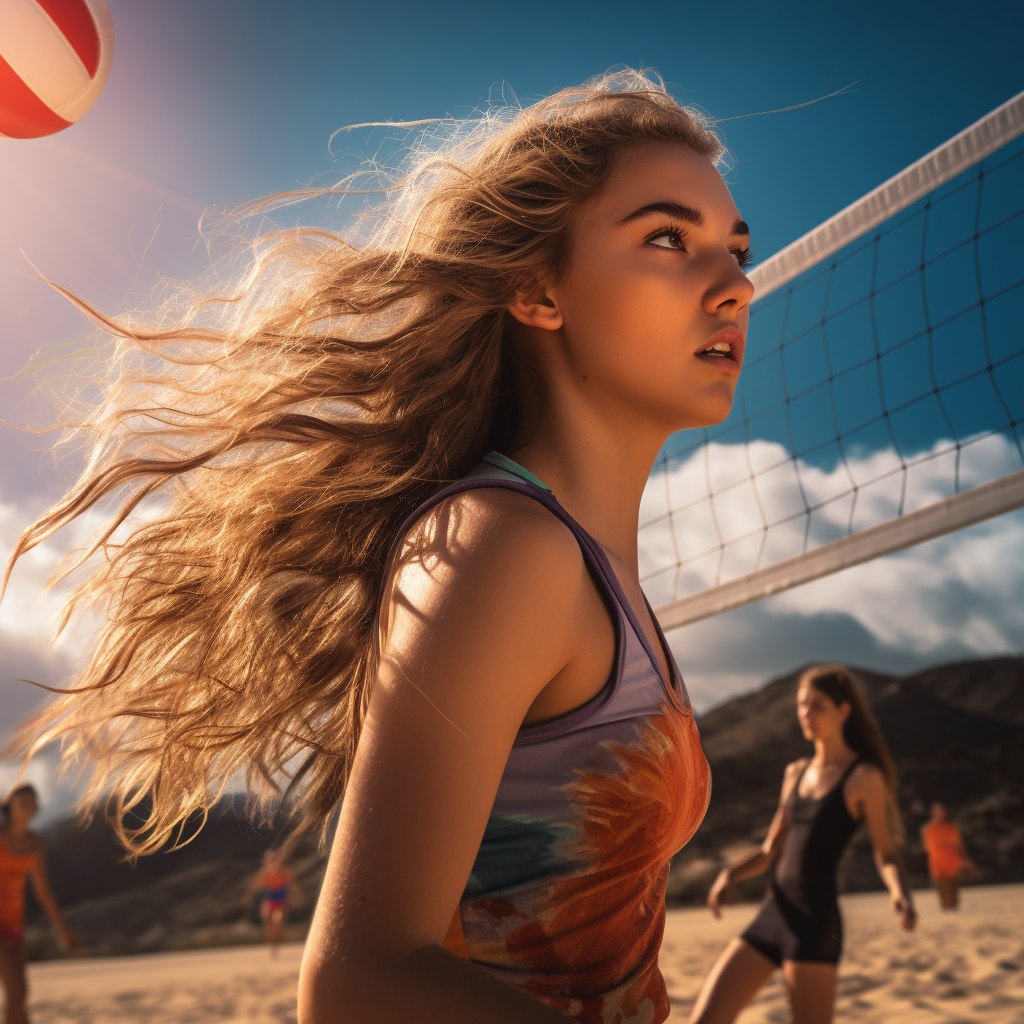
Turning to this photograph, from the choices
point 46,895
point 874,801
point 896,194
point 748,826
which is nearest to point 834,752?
point 874,801

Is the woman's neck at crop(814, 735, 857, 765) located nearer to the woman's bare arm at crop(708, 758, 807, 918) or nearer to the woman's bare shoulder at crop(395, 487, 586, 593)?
the woman's bare arm at crop(708, 758, 807, 918)

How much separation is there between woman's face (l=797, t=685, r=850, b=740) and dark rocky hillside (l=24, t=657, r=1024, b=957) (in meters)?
13.9

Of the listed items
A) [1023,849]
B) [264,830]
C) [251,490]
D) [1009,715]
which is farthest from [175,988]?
[1009,715]

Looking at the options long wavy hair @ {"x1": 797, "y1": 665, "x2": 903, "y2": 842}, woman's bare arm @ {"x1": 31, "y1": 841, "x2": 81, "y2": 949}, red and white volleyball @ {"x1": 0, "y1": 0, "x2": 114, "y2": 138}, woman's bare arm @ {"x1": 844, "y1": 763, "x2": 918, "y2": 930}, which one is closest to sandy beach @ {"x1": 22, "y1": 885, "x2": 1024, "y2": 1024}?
woman's bare arm @ {"x1": 844, "y1": 763, "x2": 918, "y2": 930}

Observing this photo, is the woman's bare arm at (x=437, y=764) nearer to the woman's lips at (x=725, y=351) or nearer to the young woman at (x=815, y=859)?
the woman's lips at (x=725, y=351)

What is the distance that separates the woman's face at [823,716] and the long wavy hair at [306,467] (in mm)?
3697

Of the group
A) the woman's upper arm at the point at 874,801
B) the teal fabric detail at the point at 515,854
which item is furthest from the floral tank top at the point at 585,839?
the woman's upper arm at the point at 874,801

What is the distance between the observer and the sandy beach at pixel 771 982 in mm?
5863

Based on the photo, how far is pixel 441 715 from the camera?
2.65ft

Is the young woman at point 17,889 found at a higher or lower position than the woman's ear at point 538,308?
lower

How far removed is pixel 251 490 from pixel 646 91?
1.01 m

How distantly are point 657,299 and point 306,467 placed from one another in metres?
0.59

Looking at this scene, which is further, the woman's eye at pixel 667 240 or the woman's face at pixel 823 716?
the woman's face at pixel 823 716

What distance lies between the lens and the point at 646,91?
1592 mm
